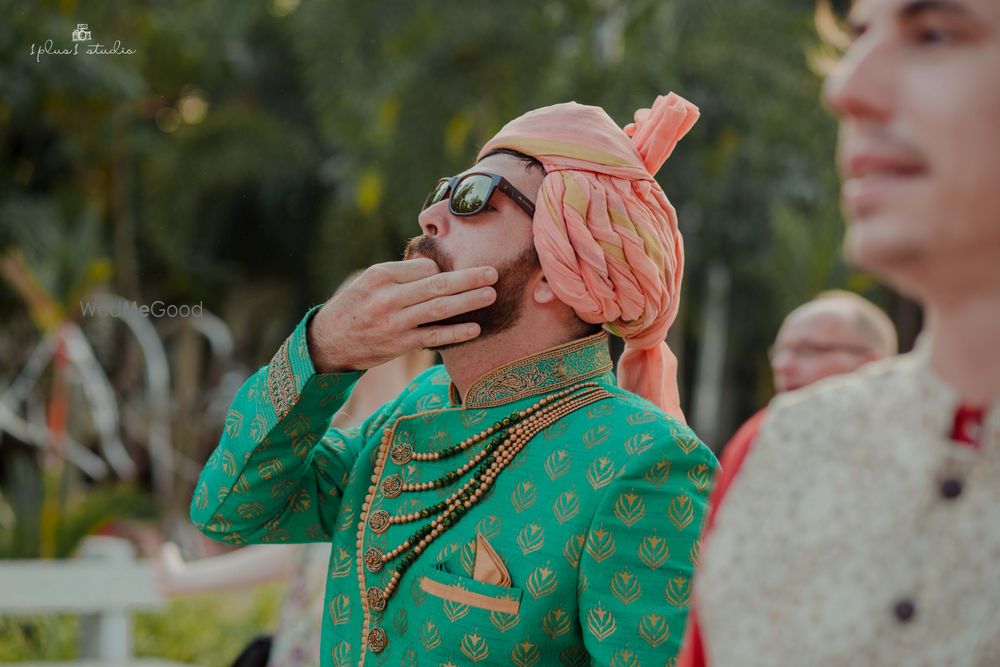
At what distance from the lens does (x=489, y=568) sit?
226 centimetres

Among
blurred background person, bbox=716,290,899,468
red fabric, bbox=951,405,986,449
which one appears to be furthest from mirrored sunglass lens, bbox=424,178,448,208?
blurred background person, bbox=716,290,899,468

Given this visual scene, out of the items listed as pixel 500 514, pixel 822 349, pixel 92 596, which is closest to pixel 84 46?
pixel 92 596

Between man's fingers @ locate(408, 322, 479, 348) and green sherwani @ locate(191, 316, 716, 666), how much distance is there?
16 cm

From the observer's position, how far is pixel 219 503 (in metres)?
2.51

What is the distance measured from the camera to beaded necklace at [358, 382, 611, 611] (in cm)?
237

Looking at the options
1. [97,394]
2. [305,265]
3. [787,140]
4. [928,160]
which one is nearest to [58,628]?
[97,394]

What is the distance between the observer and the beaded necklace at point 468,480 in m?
2.37

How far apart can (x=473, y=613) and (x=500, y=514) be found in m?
0.19

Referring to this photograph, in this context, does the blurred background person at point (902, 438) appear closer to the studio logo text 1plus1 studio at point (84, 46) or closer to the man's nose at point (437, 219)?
the man's nose at point (437, 219)

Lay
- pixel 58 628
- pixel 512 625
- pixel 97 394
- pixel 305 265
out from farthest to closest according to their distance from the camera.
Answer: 1. pixel 305 265
2. pixel 97 394
3. pixel 58 628
4. pixel 512 625

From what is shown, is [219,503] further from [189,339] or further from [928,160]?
[189,339]

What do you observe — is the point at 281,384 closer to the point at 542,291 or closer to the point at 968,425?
the point at 542,291

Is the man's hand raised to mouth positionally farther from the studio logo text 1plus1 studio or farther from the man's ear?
the studio logo text 1plus1 studio

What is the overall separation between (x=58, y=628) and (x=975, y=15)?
24.3 feet
